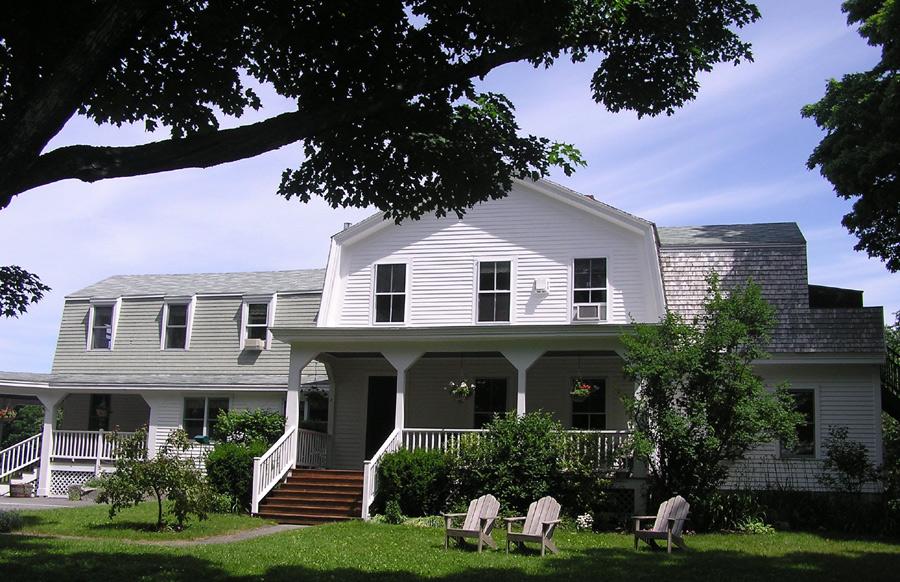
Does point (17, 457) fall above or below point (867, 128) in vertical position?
below

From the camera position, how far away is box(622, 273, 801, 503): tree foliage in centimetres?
1738

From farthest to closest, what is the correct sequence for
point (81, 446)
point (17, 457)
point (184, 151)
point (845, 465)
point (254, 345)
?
point (17, 457)
point (254, 345)
point (81, 446)
point (845, 465)
point (184, 151)

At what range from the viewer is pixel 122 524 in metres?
17.1

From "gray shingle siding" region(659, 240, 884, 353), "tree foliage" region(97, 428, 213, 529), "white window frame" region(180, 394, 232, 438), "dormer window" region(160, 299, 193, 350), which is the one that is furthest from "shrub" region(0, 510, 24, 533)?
"gray shingle siding" region(659, 240, 884, 353)

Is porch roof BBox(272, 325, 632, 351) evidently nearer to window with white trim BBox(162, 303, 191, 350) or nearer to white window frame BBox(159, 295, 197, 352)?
white window frame BBox(159, 295, 197, 352)

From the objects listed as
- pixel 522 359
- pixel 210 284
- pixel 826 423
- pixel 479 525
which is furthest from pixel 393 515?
pixel 210 284

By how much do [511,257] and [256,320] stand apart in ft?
28.8

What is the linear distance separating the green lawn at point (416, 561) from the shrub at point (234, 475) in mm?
4326

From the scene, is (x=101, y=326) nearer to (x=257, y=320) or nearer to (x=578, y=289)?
(x=257, y=320)

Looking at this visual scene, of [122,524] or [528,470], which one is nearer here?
[122,524]

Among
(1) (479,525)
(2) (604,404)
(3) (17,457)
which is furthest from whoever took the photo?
(3) (17,457)

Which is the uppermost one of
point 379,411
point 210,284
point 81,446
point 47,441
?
point 210,284

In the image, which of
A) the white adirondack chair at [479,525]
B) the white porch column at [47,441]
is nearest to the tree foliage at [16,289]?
the white adirondack chair at [479,525]

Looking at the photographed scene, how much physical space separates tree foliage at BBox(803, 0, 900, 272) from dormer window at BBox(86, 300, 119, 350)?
20903 millimetres
